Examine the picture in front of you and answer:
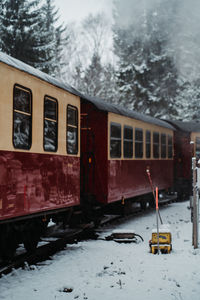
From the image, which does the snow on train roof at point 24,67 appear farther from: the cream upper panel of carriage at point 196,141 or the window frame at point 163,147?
the cream upper panel of carriage at point 196,141

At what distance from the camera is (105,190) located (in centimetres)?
1180

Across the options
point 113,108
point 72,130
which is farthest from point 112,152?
point 72,130

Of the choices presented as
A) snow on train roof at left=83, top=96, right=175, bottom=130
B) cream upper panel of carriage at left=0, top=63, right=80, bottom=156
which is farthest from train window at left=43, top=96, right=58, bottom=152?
snow on train roof at left=83, top=96, right=175, bottom=130

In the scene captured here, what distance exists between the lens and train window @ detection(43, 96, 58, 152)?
8438 millimetres

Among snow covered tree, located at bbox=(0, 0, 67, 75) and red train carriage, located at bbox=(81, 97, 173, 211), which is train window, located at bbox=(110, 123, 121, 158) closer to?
red train carriage, located at bbox=(81, 97, 173, 211)

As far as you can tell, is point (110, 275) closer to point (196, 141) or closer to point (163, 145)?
point (163, 145)

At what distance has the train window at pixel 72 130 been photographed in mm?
9555

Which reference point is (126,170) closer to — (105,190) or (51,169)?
(105,190)

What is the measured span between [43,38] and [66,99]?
1893 cm

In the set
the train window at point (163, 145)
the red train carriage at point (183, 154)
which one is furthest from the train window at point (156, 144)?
the red train carriage at point (183, 154)

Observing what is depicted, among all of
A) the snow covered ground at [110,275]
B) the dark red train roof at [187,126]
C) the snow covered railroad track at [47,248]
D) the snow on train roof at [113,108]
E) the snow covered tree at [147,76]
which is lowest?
Answer: the snow covered ground at [110,275]

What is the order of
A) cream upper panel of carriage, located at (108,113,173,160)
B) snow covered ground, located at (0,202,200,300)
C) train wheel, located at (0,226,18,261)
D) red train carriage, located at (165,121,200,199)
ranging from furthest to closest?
1. red train carriage, located at (165,121,200,199)
2. cream upper panel of carriage, located at (108,113,173,160)
3. train wheel, located at (0,226,18,261)
4. snow covered ground, located at (0,202,200,300)

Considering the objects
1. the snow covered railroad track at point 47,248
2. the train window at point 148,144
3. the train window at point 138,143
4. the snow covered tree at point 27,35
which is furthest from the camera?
the snow covered tree at point 27,35

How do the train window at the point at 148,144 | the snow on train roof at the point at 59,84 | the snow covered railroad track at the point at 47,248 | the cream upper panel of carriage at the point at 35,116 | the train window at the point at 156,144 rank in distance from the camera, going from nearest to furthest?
the cream upper panel of carriage at the point at 35,116 < the snow on train roof at the point at 59,84 < the snow covered railroad track at the point at 47,248 < the train window at the point at 148,144 < the train window at the point at 156,144
